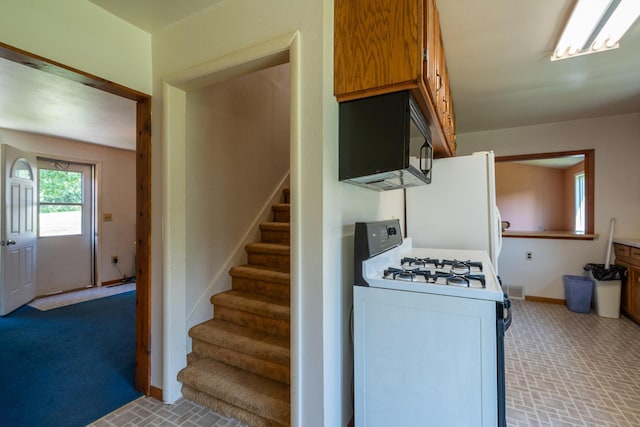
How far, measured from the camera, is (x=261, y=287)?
7.45ft

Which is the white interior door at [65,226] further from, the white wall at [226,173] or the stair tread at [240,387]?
the stair tread at [240,387]

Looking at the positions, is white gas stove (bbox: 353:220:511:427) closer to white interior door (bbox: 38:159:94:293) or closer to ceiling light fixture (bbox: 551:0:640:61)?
ceiling light fixture (bbox: 551:0:640:61)

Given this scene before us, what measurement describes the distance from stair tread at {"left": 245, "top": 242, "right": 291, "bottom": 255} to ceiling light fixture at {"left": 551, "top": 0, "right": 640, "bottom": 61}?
2.35 metres

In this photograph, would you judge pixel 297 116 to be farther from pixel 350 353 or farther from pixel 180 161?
pixel 350 353

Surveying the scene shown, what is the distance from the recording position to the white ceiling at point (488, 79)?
67.5 inches

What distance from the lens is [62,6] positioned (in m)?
1.47

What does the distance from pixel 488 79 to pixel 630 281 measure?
2723 millimetres

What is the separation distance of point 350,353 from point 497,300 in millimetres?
824

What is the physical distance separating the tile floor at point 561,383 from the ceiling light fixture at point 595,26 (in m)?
2.30

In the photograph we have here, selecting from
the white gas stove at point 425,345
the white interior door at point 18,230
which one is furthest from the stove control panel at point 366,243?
the white interior door at point 18,230

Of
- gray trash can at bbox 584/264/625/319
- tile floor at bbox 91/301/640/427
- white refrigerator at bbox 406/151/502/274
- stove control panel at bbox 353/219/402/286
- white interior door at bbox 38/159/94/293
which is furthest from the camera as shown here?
white interior door at bbox 38/159/94/293

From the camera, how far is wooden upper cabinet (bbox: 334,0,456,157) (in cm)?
124

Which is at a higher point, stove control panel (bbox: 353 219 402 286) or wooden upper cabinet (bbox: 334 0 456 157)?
wooden upper cabinet (bbox: 334 0 456 157)

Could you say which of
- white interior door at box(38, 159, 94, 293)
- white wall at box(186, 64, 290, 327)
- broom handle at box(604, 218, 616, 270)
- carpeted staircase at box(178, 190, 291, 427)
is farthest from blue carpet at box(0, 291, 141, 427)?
broom handle at box(604, 218, 616, 270)
